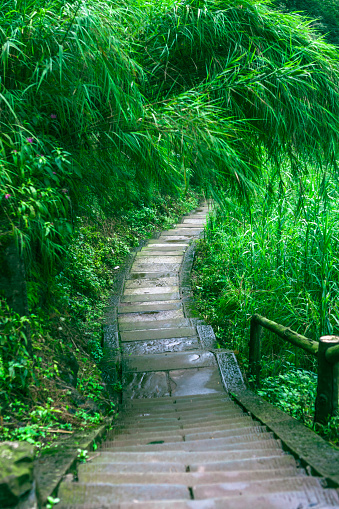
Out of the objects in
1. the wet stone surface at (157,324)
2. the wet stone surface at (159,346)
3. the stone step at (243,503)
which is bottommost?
the wet stone surface at (157,324)

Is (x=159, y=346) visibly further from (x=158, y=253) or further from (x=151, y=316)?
(x=158, y=253)

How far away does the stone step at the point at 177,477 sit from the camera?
1.77 meters

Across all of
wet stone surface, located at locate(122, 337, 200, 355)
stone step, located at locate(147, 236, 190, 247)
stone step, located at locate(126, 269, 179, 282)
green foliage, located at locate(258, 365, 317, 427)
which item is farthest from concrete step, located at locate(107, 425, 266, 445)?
Answer: stone step, located at locate(147, 236, 190, 247)

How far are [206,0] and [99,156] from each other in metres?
1.68

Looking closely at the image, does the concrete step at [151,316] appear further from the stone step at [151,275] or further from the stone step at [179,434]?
the stone step at [179,434]

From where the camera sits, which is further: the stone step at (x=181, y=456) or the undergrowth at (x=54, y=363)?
the undergrowth at (x=54, y=363)

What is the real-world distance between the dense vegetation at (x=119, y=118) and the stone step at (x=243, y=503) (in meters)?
1.05

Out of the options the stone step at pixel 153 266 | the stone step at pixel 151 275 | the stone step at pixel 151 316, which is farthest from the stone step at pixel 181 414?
the stone step at pixel 153 266

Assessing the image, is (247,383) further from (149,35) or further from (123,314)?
(149,35)

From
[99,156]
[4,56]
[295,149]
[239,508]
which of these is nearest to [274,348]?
[295,149]

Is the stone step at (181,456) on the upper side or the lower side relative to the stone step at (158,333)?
upper

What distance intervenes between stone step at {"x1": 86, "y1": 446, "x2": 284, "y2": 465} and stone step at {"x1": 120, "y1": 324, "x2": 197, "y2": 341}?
8.73 ft

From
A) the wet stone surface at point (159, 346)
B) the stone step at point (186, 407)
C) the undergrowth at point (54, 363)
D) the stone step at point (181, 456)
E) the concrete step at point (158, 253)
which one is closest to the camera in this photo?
the stone step at point (181, 456)

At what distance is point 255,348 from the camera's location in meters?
4.23
